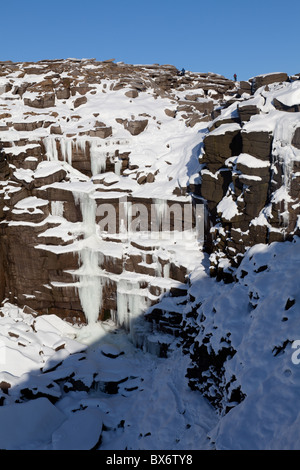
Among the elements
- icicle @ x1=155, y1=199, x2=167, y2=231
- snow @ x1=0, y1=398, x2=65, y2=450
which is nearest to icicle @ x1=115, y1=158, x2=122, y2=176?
icicle @ x1=155, y1=199, x2=167, y2=231

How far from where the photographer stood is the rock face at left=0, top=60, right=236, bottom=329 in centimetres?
2031

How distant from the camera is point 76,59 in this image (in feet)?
127

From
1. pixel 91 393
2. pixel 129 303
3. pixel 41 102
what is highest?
pixel 41 102

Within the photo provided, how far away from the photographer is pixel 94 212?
2205 cm

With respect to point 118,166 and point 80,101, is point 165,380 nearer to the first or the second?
point 118,166

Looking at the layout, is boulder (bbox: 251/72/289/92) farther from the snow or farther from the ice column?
the snow

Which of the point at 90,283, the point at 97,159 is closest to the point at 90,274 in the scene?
the point at 90,283

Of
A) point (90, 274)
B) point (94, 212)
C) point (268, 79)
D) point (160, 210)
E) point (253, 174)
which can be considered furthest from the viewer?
point (94, 212)

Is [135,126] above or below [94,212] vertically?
above

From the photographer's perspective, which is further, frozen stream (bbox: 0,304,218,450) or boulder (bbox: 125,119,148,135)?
boulder (bbox: 125,119,148,135)

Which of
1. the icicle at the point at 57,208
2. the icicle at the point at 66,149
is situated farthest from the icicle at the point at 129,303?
the icicle at the point at 66,149

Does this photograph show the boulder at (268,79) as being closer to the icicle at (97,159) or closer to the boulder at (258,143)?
the boulder at (258,143)

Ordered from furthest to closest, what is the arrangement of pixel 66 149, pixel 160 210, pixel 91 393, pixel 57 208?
pixel 66 149
pixel 57 208
pixel 160 210
pixel 91 393

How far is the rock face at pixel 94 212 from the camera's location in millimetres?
20312
